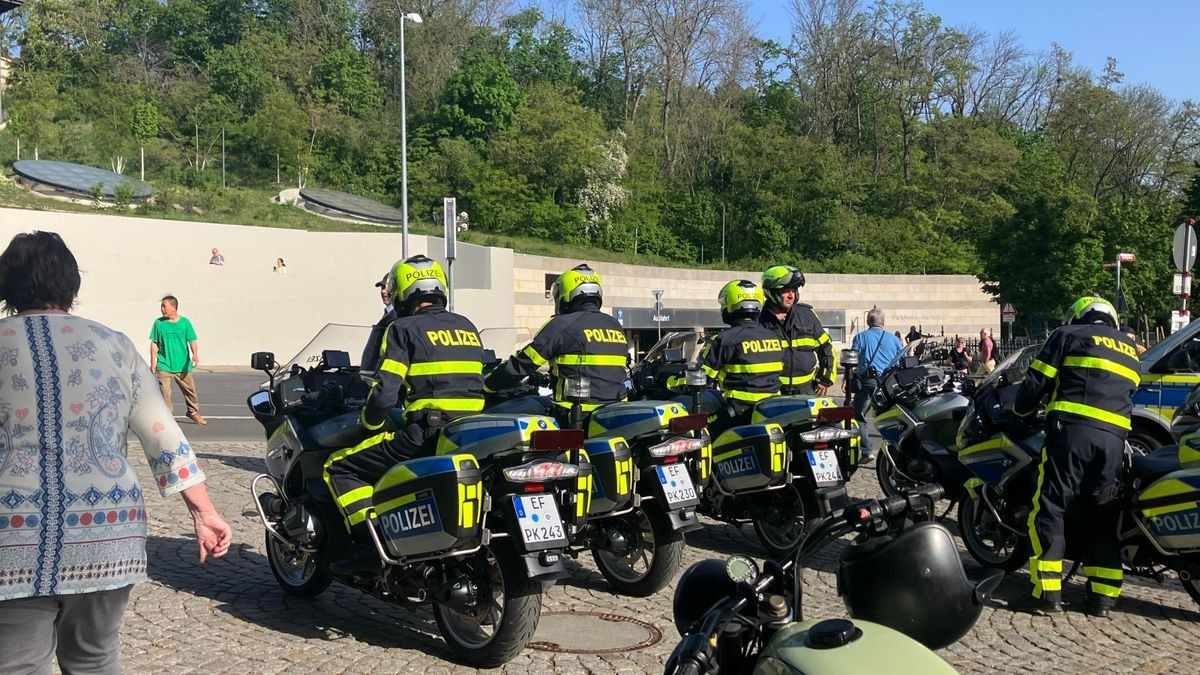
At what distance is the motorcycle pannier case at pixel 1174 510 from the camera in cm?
590

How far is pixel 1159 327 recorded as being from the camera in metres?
40.0

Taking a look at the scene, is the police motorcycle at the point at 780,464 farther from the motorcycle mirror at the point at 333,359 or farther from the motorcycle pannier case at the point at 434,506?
the motorcycle pannier case at the point at 434,506

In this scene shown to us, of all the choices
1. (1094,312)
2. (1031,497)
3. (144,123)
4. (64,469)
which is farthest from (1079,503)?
(144,123)

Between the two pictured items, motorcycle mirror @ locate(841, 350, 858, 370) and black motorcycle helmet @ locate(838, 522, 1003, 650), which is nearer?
black motorcycle helmet @ locate(838, 522, 1003, 650)

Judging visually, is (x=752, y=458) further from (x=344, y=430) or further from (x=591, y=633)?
(x=344, y=430)

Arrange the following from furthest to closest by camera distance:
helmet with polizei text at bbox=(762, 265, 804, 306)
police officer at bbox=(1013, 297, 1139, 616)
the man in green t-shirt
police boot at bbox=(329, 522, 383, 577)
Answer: the man in green t-shirt
helmet with polizei text at bbox=(762, 265, 804, 306)
police officer at bbox=(1013, 297, 1139, 616)
police boot at bbox=(329, 522, 383, 577)

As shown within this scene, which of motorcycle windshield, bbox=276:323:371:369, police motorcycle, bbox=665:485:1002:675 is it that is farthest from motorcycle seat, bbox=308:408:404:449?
police motorcycle, bbox=665:485:1002:675

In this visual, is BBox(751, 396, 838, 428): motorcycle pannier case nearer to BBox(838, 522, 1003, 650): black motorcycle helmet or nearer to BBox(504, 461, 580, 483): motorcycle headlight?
BBox(504, 461, 580, 483): motorcycle headlight

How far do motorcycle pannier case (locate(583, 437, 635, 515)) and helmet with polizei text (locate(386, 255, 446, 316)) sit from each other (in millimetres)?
1200

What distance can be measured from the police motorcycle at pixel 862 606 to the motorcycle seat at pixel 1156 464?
4.11m

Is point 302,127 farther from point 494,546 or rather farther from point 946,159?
point 494,546

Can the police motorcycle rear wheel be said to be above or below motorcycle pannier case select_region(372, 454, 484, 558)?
below

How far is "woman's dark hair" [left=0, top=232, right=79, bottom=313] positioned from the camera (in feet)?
10.8

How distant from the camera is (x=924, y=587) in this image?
2559mm
